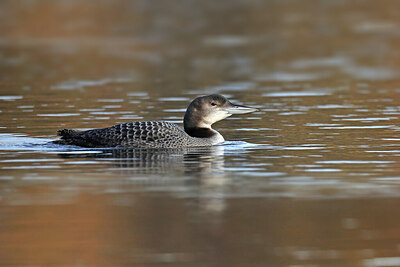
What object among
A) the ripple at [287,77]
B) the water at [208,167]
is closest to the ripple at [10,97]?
the water at [208,167]

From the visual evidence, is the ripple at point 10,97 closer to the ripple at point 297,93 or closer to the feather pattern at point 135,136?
the ripple at point 297,93

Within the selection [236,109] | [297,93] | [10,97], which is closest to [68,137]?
[236,109]

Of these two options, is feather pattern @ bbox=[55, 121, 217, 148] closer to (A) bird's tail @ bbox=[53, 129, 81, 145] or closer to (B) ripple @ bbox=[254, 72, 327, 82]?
(A) bird's tail @ bbox=[53, 129, 81, 145]

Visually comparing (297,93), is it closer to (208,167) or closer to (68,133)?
(68,133)

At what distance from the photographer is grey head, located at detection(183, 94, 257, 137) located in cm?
1337

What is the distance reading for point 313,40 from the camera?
3791 centimetres

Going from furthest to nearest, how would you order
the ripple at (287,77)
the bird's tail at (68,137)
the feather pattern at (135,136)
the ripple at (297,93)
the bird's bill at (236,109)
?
the ripple at (287,77), the ripple at (297,93), the bird's bill at (236,109), the bird's tail at (68,137), the feather pattern at (135,136)

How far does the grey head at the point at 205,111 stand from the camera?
1337cm

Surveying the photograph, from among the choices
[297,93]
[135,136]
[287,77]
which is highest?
[287,77]

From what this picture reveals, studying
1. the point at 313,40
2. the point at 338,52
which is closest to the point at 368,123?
the point at 338,52

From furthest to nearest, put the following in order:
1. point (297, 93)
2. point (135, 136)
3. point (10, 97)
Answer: point (297, 93) < point (10, 97) < point (135, 136)

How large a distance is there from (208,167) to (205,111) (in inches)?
91.2

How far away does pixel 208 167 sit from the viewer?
11.1m

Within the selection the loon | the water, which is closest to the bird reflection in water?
the water
